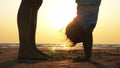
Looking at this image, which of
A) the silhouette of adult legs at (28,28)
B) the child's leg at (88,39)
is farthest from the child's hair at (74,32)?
the silhouette of adult legs at (28,28)

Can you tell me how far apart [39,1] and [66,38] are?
3.72 ft

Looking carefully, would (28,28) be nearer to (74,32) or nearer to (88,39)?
(74,32)

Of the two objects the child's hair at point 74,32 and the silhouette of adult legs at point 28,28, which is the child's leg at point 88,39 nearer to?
the child's hair at point 74,32

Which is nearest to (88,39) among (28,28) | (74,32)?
(74,32)

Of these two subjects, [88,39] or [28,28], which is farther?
[28,28]

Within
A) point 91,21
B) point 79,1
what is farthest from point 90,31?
point 79,1

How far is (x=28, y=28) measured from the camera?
625 cm

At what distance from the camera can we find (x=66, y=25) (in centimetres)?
577

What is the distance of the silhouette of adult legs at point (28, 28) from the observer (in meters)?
6.17

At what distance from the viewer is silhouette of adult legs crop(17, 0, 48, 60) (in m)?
6.17

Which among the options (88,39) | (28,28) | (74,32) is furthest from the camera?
(28,28)

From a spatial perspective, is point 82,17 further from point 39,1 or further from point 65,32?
point 39,1

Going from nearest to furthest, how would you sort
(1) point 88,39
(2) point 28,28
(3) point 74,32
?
(3) point 74,32 → (1) point 88,39 → (2) point 28,28

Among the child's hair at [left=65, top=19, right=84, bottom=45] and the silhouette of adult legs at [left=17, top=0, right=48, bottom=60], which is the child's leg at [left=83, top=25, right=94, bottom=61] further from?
the silhouette of adult legs at [left=17, top=0, right=48, bottom=60]
